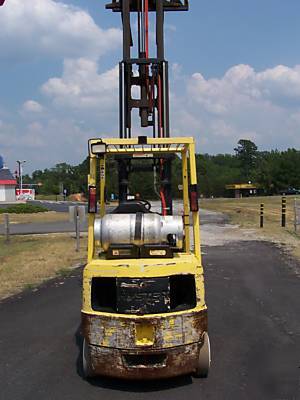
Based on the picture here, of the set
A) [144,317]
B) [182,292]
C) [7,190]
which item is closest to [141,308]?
[144,317]

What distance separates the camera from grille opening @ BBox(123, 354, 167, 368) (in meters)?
5.57

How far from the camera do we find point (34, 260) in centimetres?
1614

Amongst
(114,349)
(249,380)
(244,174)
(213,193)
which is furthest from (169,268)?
(244,174)

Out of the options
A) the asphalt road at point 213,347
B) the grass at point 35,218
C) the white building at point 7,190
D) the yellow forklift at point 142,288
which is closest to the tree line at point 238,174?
the white building at point 7,190

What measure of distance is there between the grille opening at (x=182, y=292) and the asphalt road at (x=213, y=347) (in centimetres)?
79

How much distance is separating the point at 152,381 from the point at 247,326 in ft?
8.47

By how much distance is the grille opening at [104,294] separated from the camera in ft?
19.2

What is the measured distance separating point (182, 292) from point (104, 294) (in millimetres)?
877

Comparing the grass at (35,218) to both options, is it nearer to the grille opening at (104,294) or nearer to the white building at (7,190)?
the grille opening at (104,294)

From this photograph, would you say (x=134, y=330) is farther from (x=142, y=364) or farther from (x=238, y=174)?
(x=238, y=174)

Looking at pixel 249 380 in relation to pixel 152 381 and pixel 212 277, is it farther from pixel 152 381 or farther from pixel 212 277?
pixel 212 277

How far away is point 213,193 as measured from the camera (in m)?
135

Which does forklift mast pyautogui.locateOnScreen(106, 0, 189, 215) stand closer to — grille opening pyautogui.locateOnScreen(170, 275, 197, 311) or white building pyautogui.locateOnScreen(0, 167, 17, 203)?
grille opening pyautogui.locateOnScreen(170, 275, 197, 311)

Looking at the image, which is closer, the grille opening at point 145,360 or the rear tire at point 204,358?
the grille opening at point 145,360
